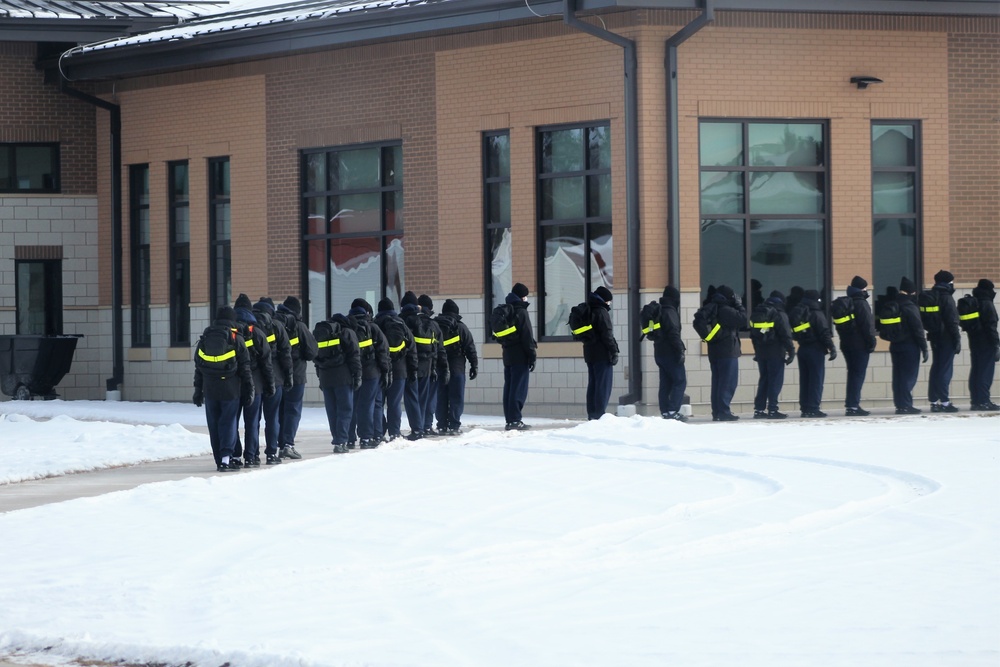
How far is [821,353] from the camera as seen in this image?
69.5 feet

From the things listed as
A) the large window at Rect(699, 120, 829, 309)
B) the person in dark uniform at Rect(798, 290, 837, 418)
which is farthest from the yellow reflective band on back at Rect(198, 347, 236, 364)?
the large window at Rect(699, 120, 829, 309)

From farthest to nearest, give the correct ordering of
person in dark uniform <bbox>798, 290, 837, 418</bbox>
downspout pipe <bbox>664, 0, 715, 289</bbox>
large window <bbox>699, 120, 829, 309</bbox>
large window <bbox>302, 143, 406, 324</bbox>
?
large window <bbox>302, 143, 406, 324</bbox>, large window <bbox>699, 120, 829, 309</bbox>, downspout pipe <bbox>664, 0, 715, 289</bbox>, person in dark uniform <bbox>798, 290, 837, 418</bbox>

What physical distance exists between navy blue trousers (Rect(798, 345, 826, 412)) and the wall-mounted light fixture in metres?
4.04

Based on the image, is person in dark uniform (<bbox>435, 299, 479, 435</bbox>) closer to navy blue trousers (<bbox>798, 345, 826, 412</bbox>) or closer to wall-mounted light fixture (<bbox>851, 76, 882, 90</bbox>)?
navy blue trousers (<bbox>798, 345, 826, 412</bbox>)

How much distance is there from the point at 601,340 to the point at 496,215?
4.54 meters

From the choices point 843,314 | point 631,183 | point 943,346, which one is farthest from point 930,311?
point 631,183

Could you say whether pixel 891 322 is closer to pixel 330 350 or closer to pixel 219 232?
pixel 330 350

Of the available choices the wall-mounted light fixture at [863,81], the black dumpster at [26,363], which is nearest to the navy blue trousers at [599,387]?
the wall-mounted light fixture at [863,81]

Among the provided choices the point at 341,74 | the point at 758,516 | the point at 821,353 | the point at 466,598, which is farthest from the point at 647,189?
the point at 466,598

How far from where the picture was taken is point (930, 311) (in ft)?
71.6

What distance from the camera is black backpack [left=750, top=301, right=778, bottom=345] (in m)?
21.0

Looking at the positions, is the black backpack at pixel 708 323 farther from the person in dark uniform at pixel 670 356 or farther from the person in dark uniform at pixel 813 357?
the person in dark uniform at pixel 813 357

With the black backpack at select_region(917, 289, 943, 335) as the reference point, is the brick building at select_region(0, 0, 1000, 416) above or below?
above

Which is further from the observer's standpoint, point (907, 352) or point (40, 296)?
point (40, 296)
